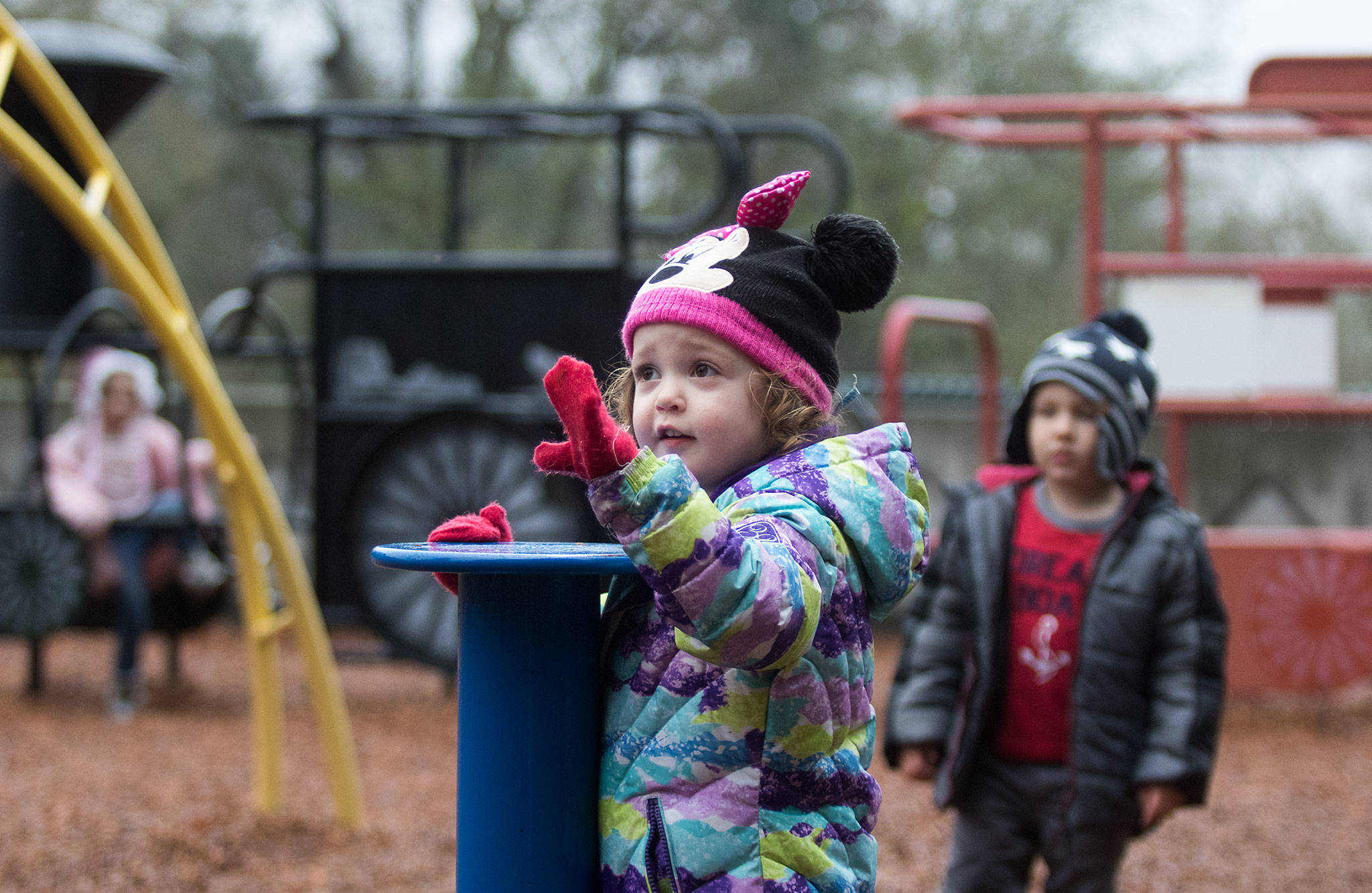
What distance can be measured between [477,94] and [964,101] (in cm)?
738

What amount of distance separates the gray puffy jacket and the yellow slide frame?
1.87 m

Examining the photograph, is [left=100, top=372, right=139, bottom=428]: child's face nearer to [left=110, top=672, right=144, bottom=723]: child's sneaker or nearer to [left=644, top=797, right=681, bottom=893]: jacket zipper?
[left=110, top=672, right=144, bottom=723]: child's sneaker

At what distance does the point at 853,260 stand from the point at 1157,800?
1.50m

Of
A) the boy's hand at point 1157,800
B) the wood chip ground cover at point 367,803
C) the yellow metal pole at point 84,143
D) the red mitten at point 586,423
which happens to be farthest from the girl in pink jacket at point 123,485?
the red mitten at point 586,423

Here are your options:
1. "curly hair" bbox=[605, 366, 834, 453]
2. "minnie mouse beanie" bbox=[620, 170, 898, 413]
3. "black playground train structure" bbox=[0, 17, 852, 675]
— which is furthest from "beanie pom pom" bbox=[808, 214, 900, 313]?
"black playground train structure" bbox=[0, 17, 852, 675]

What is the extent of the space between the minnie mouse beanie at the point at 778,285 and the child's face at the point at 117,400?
5.60m

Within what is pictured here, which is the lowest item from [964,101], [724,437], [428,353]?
[724,437]

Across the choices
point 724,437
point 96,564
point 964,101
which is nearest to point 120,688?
point 96,564

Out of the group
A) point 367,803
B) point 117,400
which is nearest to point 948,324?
point 367,803

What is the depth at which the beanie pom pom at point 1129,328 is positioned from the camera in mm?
2916

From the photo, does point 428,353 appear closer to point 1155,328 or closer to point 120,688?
point 120,688

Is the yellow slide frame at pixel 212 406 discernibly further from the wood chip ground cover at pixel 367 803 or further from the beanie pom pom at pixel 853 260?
the beanie pom pom at pixel 853 260

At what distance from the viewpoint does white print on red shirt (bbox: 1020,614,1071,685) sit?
2691mm

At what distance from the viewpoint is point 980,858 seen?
2652mm
